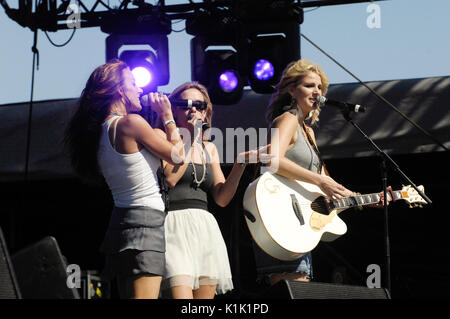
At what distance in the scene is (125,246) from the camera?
2875 mm

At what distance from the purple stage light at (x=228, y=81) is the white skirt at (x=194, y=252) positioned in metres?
2.26

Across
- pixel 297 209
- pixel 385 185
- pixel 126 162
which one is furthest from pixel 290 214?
pixel 126 162

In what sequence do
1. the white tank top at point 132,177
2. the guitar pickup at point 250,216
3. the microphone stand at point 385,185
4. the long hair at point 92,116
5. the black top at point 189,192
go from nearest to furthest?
the white tank top at point 132,177 < the long hair at point 92,116 < the black top at point 189,192 < the microphone stand at point 385,185 < the guitar pickup at point 250,216

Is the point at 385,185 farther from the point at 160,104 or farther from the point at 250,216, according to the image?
the point at 160,104

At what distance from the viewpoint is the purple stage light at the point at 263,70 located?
5.50 metres

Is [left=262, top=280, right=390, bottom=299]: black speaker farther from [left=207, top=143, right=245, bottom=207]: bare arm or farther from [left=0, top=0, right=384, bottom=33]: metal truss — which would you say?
[left=0, top=0, right=384, bottom=33]: metal truss

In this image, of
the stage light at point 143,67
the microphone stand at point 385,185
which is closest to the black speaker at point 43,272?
the microphone stand at point 385,185

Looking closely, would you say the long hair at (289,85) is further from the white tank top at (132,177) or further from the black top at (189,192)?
the white tank top at (132,177)

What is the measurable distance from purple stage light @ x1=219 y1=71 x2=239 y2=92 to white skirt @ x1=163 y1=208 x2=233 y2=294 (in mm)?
2258

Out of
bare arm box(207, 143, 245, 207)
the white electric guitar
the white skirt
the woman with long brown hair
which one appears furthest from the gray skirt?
the white electric guitar

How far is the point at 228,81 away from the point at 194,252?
2.51m

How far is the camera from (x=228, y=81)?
552cm

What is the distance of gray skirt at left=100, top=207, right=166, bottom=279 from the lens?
2.86 m
